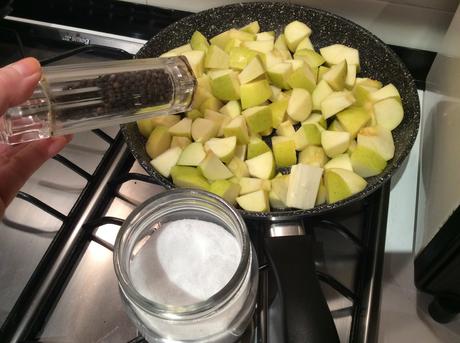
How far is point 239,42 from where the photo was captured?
33.7 inches

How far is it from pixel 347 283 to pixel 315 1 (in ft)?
1.65

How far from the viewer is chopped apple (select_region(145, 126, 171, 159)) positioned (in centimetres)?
76

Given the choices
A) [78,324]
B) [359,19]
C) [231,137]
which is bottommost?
[78,324]

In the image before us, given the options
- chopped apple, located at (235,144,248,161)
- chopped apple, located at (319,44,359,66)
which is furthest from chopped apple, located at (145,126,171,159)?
chopped apple, located at (319,44,359,66)

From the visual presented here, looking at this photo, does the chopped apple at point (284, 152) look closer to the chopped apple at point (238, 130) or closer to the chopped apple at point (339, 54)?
the chopped apple at point (238, 130)

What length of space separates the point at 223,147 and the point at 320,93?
7.5 inches

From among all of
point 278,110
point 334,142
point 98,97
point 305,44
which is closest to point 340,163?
point 334,142

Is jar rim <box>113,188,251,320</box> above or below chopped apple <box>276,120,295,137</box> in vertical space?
above

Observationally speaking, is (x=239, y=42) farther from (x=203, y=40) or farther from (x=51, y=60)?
(x=51, y=60)

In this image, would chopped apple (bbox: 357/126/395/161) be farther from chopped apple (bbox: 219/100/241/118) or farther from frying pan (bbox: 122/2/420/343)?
chopped apple (bbox: 219/100/241/118)

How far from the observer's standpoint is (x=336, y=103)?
0.77 meters

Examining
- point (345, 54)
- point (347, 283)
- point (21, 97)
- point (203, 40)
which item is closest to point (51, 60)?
point (203, 40)

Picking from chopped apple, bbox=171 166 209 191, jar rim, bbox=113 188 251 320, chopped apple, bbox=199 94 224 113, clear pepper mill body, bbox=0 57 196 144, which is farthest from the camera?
chopped apple, bbox=199 94 224 113

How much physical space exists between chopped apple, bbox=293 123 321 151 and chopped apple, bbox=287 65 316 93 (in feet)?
0.24
